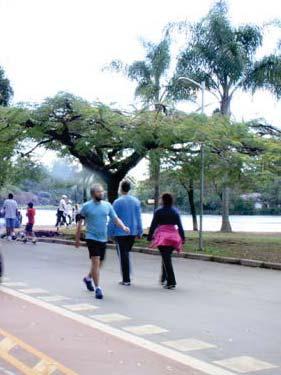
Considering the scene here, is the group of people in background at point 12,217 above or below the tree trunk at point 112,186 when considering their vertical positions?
below

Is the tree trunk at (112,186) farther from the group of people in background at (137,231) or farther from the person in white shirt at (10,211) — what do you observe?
the group of people in background at (137,231)

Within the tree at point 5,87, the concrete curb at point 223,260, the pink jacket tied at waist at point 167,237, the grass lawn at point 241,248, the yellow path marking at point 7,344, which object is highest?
the tree at point 5,87

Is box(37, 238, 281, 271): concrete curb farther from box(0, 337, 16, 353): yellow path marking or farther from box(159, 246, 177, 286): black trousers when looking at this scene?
box(0, 337, 16, 353): yellow path marking

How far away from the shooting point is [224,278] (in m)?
12.5

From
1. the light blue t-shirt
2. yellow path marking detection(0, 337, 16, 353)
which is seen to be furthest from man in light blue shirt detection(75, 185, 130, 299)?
yellow path marking detection(0, 337, 16, 353)

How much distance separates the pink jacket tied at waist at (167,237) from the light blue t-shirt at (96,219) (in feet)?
4.77

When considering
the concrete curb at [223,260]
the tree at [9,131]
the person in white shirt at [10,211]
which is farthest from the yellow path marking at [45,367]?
the person in white shirt at [10,211]

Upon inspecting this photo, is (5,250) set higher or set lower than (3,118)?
lower

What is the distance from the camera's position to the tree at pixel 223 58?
88.1 ft

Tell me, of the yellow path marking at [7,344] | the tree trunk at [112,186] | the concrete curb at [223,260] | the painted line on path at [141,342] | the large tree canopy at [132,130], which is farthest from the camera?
the tree trunk at [112,186]

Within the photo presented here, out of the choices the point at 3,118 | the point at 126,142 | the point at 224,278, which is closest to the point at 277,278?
the point at 224,278

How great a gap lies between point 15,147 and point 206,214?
41840 millimetres

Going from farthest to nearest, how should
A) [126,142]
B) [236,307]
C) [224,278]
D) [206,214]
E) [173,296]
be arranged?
[206,214]
[126,142]
[224,278]
[173,296]
[236,307]

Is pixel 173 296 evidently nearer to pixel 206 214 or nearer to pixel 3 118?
pixel 3 118
